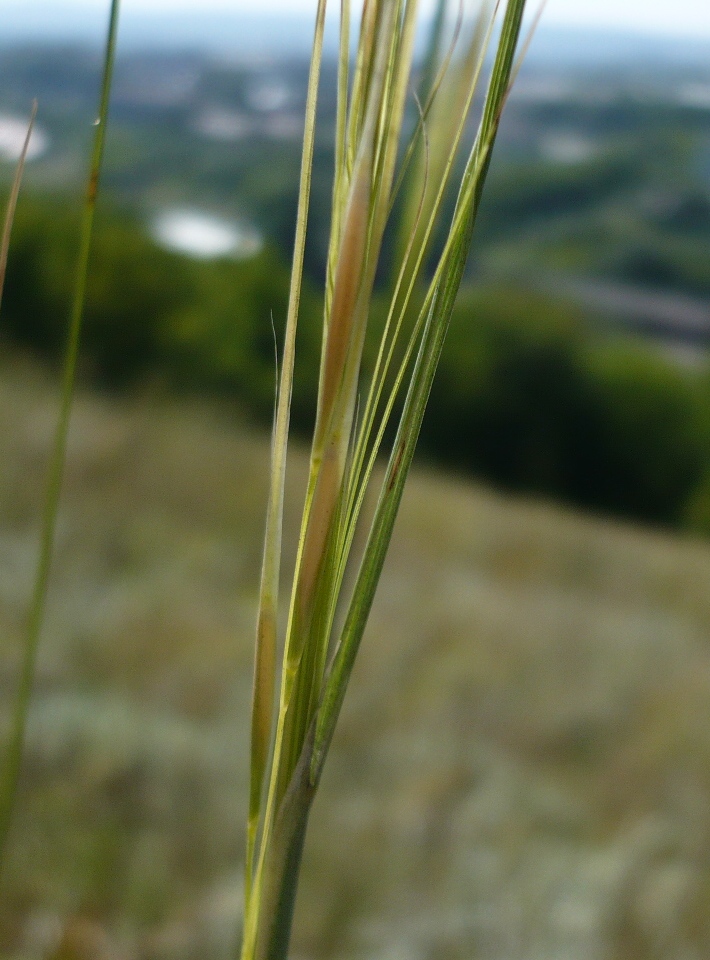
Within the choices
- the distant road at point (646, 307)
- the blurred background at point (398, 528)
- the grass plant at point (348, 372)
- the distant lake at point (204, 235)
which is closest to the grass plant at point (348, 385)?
the grass plant at point (348, 372)

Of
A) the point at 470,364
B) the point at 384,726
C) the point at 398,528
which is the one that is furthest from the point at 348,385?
the point at 470,364

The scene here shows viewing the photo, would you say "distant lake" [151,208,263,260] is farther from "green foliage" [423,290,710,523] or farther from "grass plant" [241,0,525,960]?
"grass plant" [241,0,525,960]

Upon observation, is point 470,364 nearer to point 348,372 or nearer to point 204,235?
point 204,235

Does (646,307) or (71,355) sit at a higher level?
(71,355)

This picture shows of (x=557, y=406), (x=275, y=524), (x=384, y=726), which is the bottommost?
(x=384, y=726)

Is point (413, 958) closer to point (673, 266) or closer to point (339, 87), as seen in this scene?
point (339, 87)

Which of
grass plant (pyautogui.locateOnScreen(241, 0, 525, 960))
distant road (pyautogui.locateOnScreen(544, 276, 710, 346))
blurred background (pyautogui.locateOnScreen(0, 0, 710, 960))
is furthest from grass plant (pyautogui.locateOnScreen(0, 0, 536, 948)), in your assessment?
distant road (pyautogui.locateOnScreen(544, 276, 710, 346))
